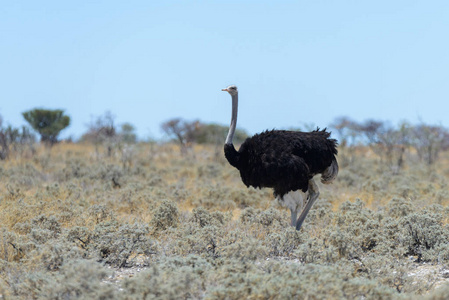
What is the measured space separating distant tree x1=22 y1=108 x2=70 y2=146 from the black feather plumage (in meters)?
22.1

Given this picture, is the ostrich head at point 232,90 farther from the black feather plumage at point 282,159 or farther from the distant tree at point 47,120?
the distant tree at point 47,120

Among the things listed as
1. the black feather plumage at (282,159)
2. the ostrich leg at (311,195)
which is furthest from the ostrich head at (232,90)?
the ostrich leg at (311,195)

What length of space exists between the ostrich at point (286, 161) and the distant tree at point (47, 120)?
72.7 ft

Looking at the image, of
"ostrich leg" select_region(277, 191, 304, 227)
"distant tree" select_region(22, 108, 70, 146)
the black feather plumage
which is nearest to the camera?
the black feather plumage

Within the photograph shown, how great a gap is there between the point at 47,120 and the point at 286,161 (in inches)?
955

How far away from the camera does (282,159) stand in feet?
22.0

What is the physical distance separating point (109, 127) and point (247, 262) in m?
16.7

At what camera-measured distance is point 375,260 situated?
5285 mm

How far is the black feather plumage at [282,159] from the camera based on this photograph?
6715 millimetres

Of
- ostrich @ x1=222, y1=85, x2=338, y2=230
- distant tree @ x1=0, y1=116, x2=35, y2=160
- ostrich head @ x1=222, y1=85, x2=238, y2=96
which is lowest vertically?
distant tree @ x1=0, y1=116, x2=35, y2=160

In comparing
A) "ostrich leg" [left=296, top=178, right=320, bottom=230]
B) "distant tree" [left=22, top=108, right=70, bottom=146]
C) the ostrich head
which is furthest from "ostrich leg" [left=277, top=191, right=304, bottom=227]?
"distant tree" [left=22, top=108, right=70, bottom=146]

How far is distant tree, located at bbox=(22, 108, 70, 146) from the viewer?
2811 cm

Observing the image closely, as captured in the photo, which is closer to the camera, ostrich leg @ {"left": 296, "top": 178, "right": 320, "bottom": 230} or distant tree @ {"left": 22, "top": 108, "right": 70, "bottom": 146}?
ostrich leg @ {"left": 296, "top": 178, "right": 320, "bottom": 230}

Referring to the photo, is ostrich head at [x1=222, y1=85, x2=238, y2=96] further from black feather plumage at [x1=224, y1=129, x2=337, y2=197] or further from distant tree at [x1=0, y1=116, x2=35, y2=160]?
distant tree at [x1=0, y1=116, x2=35, y2=160]
